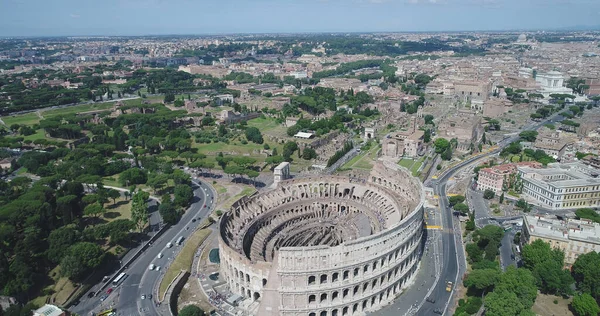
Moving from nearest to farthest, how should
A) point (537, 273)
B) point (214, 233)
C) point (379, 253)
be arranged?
1. point (379, 253)
2. point (537, 273)
3. point (214, 233)

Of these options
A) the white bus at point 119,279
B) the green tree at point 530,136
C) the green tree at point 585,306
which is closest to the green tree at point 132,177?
the white bus at point 119,279

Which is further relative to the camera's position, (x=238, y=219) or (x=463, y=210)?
(x=463, y=210)

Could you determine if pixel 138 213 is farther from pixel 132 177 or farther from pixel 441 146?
pixel 441 146

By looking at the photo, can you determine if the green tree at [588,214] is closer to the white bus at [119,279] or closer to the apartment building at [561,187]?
the apartment building at [561,187]

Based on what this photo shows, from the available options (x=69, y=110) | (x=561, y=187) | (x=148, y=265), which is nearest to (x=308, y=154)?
(x=561, y=187)

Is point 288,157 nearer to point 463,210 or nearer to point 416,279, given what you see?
point 463,210

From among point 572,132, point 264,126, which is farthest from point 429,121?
point 264,126
